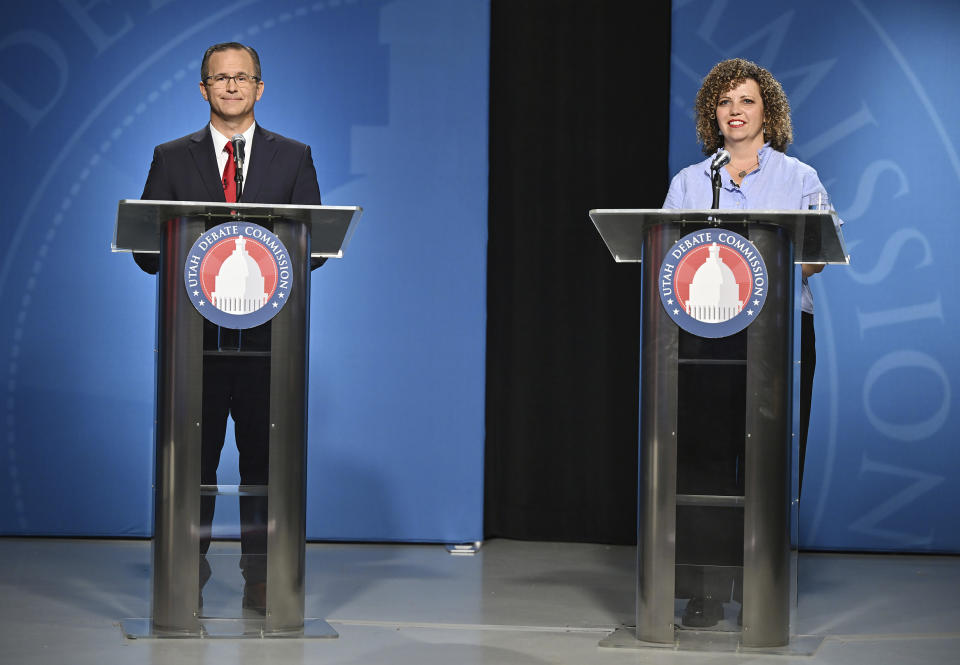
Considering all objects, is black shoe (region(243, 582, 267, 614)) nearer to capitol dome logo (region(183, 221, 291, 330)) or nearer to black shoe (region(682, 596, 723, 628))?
capitol dome logo (region(183, 221, 291, 330))

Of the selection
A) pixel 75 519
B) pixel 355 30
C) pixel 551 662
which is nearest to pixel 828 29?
pixel 355 30

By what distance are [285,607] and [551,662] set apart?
0.73 meters

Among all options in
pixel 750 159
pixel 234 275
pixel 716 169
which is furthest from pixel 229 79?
pixel 750 159

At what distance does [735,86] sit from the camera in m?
3.75

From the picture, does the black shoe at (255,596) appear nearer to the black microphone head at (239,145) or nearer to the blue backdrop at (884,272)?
the black microphone head at (239,145)

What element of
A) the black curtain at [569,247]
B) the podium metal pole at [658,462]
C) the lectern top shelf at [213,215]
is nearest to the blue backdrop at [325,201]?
the black curtain at [569,247]

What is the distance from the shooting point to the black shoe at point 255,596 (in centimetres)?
320

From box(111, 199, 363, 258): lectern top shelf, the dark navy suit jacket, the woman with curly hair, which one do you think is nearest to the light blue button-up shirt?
the woman with curly hair

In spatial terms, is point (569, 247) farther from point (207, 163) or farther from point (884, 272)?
point (207, 163)

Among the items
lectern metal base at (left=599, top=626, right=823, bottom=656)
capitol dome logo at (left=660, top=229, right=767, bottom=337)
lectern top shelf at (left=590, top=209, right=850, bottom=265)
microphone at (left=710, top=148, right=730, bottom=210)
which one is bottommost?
lectern metal base at (left=599, top=626, right=823, bottom=656)

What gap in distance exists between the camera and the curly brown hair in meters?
3.78

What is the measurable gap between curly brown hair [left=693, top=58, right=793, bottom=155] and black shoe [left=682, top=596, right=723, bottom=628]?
1.44 meters

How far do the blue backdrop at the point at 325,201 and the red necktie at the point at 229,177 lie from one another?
120cm

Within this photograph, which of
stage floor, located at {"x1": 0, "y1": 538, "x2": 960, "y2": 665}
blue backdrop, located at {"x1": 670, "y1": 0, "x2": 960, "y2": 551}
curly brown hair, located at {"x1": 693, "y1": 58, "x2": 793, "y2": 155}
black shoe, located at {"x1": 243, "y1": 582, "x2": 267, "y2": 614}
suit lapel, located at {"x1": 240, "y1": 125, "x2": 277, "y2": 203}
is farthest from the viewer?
blue backdrop, located at {"x1": 670, "y1": 0, "x2": 960, "y2": 551}
